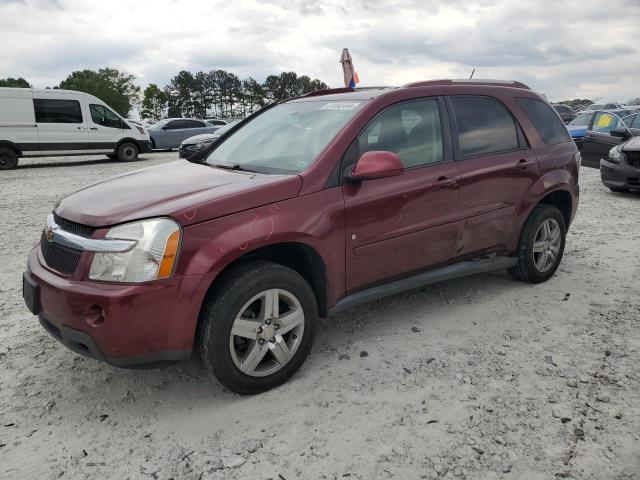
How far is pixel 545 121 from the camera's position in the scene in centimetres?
459

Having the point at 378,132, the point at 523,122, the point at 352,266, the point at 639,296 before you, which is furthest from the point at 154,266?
the point at 639,296

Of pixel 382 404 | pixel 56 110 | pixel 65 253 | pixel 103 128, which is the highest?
pixel 56 110

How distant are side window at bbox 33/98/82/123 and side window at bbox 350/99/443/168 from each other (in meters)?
14.4

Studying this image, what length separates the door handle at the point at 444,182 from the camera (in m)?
3.63

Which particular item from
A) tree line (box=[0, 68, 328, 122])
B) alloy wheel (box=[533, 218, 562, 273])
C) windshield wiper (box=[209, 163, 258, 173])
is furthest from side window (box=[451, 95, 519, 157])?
tree line (box=[0, 68, 328, 122])

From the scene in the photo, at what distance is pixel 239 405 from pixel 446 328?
5.44 feet

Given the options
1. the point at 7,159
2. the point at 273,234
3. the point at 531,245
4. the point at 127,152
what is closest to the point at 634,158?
the point at 531,245

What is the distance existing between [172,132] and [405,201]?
19541 mm

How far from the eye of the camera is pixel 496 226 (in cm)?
411

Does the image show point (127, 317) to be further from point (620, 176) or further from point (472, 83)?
point (620, 176)

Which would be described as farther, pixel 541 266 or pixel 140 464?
pixel 541 266

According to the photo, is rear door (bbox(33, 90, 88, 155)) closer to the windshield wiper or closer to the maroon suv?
the maroon suv

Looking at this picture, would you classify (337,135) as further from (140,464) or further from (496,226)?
(140,464)

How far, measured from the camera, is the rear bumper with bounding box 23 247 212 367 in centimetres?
251
